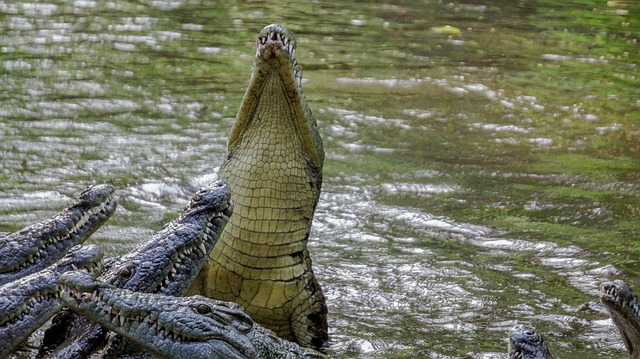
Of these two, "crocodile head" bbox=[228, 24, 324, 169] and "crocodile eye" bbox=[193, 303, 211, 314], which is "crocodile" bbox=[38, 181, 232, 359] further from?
"crocodile head" bbox=[228, 24, 324, 169]

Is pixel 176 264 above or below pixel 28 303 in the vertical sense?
above

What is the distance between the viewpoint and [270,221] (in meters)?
4.45

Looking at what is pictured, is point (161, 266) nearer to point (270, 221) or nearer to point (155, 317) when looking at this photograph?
point (155, 317)

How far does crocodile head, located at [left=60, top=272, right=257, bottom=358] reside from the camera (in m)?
3.15

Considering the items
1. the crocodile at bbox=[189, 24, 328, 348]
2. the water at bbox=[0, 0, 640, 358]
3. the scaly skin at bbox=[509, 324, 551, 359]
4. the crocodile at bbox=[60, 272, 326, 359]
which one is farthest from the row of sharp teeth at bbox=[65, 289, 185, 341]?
the water at bbox=[0, 0, 640, 358]

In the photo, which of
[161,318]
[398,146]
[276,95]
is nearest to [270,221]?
[276,95]

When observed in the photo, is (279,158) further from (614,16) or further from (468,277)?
(614,16)

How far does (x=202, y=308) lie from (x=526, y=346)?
1.22m

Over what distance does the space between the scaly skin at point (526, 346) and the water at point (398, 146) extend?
3.41 feet

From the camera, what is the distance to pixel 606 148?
27.0 feet

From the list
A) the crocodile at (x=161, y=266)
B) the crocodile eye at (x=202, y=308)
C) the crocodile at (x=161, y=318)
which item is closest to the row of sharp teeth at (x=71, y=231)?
the crocodile at (x=161, y=266)

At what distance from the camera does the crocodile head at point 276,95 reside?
4285mm

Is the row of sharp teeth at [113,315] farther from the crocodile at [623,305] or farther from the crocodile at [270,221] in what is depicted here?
the crocodile at [623,305]

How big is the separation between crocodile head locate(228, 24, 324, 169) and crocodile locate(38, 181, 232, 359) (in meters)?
0.65
